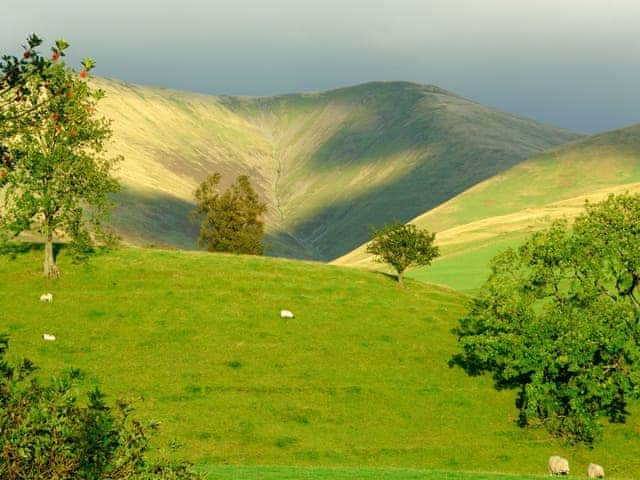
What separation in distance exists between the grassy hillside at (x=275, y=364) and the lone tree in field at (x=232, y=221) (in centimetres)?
2832

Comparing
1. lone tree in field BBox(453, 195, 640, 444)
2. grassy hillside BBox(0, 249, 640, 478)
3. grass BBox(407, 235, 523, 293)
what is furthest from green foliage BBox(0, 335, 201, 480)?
grass BBox(407, 235, 523, 293)

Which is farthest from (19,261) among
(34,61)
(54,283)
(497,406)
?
(34,61)

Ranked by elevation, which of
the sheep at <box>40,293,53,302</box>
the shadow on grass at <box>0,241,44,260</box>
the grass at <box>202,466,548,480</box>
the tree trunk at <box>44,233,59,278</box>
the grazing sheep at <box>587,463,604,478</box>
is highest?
the shadow on grass at <box>0,241,44,260</box>

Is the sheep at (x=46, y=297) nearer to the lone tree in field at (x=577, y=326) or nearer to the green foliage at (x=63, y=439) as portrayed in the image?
the lone tree in field at (x=577, y=326)

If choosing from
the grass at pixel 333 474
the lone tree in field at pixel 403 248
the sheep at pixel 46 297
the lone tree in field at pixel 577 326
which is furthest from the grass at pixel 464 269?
the grass at pixel 333 474

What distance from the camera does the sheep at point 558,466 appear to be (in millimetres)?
44500

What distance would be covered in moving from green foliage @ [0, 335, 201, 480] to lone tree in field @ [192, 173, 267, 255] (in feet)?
325

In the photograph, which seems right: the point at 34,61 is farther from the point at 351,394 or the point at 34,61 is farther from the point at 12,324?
the point at 12,324

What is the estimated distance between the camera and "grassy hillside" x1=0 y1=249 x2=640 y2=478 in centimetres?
4716

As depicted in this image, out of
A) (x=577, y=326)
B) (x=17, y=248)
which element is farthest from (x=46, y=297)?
(x=577, y=326)

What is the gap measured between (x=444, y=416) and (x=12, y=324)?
1508 inches

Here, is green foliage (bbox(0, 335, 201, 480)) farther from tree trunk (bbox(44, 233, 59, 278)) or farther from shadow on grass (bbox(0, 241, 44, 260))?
shadow on grass (bbox(0, 241, 44, 260))

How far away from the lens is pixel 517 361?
171ft

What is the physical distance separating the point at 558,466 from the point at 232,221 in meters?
75.9
